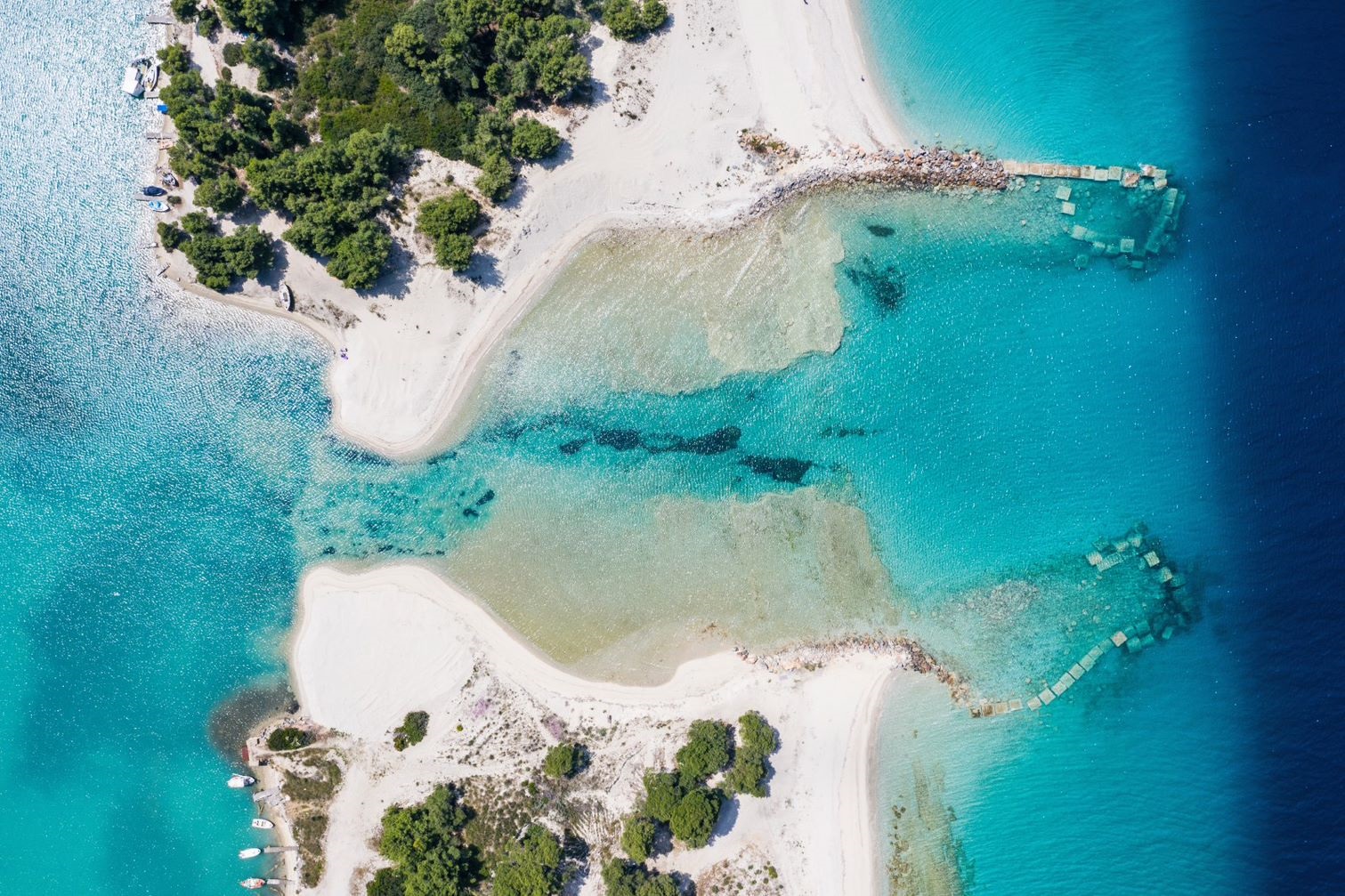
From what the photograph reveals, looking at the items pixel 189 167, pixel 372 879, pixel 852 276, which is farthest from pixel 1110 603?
pixel 189 167

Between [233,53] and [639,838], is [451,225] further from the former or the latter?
[639,838]

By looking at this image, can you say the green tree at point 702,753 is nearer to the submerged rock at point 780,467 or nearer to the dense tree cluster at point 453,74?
the submerged rock at point 780,467

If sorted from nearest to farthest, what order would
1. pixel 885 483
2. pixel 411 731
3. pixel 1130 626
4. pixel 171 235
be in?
pixel 171 235
pixel 411 731
pixel 1130 626
pixel 885 483

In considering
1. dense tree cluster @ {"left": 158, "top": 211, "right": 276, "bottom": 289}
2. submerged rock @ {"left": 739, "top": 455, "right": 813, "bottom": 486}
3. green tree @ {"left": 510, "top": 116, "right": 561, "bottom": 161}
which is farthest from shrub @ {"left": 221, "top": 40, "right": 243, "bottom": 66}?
submerged rock @ {"left": 739, "top": 455, "right": 813, "bottom": 486}

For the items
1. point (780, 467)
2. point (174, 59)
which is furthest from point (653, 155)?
point (174, 59)

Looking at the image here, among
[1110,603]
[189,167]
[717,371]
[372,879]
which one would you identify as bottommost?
[372,879]

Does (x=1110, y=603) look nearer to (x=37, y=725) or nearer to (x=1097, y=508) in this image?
(x=1097, y=508)
